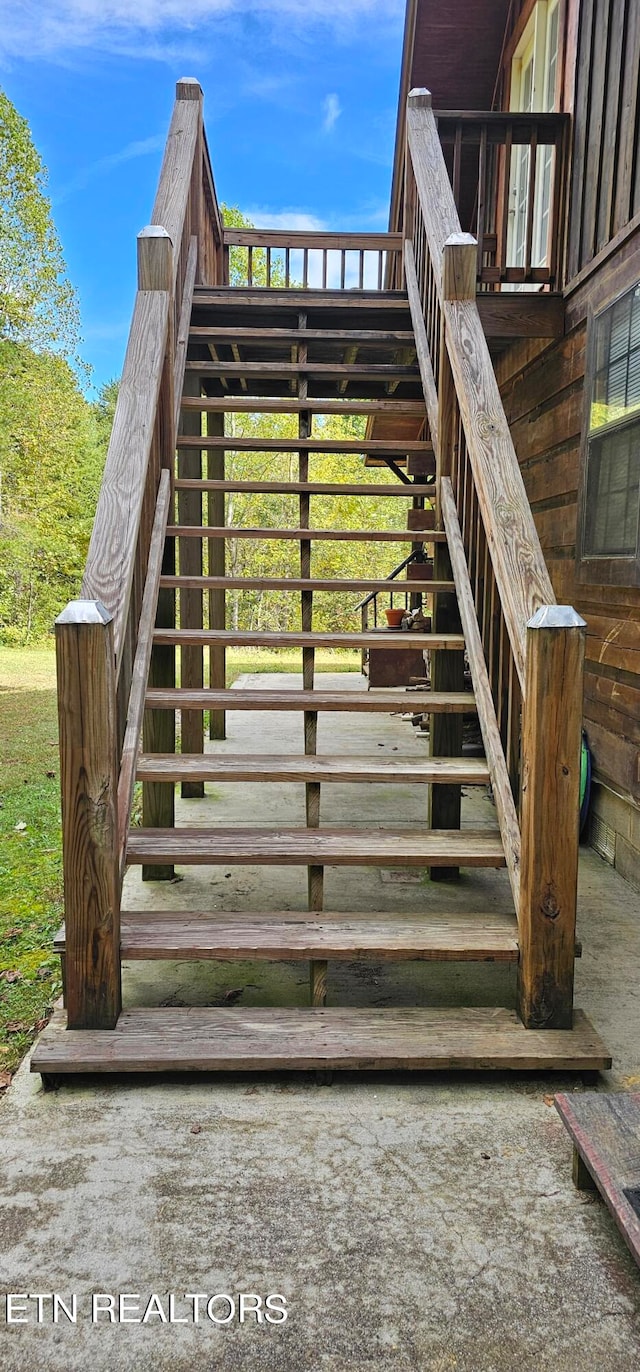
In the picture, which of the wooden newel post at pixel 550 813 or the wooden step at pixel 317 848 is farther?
the wooden step at pixel 317 848

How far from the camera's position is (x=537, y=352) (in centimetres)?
523

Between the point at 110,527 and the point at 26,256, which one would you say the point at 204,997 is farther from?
the point at 26,256

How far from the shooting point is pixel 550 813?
2211 millimetres

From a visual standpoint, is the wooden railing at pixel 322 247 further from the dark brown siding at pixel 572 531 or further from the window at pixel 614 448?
the window at pixel 614 448

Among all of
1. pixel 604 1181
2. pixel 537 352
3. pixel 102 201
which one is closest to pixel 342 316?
pixel 537 352

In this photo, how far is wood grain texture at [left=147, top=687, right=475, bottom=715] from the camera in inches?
118

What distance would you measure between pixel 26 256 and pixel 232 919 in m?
10.6

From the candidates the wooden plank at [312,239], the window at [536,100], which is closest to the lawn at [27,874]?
the wooden plank at [312,239]

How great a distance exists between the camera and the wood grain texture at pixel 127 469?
2475 millimetres

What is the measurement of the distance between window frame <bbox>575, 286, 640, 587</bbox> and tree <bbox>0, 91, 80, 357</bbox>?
8.44 meters

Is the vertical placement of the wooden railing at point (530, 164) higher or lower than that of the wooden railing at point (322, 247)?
lower

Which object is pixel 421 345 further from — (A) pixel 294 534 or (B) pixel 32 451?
(B) pixel 32 451

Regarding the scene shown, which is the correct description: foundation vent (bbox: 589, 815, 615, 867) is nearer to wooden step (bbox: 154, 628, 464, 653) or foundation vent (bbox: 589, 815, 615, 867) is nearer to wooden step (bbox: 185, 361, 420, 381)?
wooden step (bbox: 154, 628, 464, 653)

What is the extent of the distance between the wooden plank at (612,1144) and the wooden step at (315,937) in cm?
51
